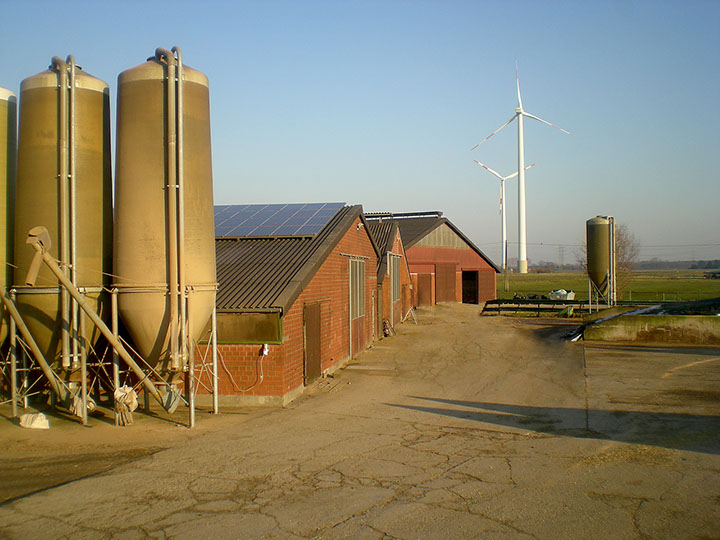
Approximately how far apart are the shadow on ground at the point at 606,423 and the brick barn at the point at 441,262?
24255 mm

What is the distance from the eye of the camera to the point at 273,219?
1819 cm

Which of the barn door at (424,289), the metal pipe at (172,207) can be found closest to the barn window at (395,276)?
the barn door at (424,289)

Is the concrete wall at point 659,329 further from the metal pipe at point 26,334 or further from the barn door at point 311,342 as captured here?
the metal pipe at point 26,334

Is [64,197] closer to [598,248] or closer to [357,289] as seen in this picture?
[357,289]

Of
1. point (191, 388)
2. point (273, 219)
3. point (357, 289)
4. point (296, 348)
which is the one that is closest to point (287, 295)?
point (296, 348)

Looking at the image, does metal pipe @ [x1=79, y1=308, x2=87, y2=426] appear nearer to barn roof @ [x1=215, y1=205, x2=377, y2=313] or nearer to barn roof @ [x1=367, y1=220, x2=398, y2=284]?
barn roof @ [x1=215, y1=205, x2=377, y2=313]

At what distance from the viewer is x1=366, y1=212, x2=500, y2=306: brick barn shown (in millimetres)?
38938

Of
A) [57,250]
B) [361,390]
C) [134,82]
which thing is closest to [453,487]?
[361,390]

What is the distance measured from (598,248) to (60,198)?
82.7 ft

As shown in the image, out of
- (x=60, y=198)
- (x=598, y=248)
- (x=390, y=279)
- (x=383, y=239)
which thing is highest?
(x=383, y=239)

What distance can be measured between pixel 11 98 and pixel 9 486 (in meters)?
8.31

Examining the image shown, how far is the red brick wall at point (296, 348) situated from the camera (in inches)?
477

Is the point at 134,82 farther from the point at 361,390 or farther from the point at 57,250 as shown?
the point at 361,390

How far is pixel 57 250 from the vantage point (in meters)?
10.8
